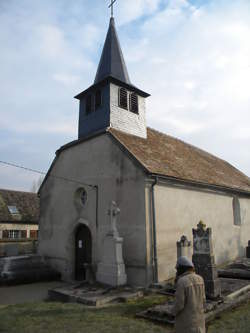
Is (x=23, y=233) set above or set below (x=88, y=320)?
above

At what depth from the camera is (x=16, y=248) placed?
1773 centimetres

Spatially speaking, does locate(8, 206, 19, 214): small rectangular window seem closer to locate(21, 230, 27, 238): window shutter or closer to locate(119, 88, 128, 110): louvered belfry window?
locate(21, 230, 27, 238): window shutter

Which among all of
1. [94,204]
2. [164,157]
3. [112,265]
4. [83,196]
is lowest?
[112,265]

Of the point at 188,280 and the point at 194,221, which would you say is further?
the point at 194,221

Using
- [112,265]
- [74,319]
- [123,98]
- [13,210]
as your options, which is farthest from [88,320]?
[13,210]

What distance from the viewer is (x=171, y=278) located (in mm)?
11180

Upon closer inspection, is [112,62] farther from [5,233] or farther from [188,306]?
[5,233]

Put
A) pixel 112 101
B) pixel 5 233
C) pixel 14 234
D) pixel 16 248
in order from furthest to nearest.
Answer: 1. pixel 14 234
2. pixel 5 233
3. pixel 16 248
4. pixel 112 101

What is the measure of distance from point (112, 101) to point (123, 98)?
84 centimetres

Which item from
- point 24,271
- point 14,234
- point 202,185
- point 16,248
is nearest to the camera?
point 24,271

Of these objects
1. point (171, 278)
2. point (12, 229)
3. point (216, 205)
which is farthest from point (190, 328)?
point (12, 229)

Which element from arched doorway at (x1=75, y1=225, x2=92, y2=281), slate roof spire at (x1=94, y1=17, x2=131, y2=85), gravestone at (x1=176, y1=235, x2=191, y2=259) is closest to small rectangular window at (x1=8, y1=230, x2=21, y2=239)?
arched doorway at (x1=75, y1=225, x2=92, y2=281)

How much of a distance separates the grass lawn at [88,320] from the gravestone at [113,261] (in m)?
1.66

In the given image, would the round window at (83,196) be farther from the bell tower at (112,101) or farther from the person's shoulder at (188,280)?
the person's shoulder at (188,280)
